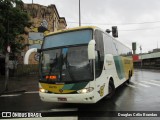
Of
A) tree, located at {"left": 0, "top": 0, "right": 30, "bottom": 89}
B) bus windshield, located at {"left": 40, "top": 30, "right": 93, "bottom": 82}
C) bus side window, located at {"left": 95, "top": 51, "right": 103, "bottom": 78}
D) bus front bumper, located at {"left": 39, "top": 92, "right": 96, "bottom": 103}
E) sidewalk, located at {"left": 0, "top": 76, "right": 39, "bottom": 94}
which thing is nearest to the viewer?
bus front bumper, located at {"left": 39, "top": 92, "right": 96, "bottom": 103}

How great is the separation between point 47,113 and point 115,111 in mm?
2569

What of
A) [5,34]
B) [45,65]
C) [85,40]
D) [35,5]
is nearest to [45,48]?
[45,65]

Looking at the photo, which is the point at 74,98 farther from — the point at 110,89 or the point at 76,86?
the point at 110,89

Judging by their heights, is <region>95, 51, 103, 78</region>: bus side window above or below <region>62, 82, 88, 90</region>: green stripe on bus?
above

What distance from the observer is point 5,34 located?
20094mm

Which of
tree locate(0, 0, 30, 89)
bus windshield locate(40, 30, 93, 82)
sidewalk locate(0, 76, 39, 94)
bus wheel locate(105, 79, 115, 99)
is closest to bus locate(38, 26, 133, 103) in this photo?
bus windshield locate(40, 30, 93, 82)

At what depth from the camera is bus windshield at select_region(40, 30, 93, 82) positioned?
907 centimetres

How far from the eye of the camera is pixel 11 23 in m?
23.4

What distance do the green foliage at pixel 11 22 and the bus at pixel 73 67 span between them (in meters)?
9.75

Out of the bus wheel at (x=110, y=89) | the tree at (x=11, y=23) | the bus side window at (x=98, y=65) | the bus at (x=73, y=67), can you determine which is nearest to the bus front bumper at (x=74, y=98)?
the bus at (x=73, y=67)

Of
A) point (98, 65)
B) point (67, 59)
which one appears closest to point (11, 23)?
point (67, 59)

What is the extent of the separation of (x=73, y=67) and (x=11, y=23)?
52.4 feet

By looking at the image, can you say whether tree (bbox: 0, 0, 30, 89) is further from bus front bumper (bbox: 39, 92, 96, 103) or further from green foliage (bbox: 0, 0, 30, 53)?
bus front bumper (bbox: 39, 92, 96, 103)

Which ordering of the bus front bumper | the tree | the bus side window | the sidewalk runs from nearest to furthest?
the bus front bumper → the bus side window → the tree → the sidewalk
